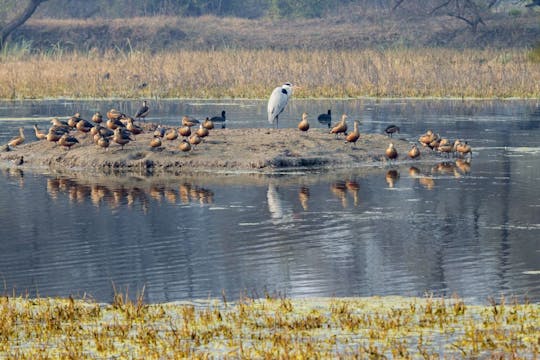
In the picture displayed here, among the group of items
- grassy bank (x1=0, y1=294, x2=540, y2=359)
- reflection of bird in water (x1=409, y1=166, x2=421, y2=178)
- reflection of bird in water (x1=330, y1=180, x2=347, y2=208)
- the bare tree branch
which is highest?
the bare tree branch

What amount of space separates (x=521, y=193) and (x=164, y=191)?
6.63 metres

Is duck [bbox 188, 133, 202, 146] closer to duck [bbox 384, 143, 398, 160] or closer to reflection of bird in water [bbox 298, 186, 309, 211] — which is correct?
duck [bbox 384, 143, 398, 160]

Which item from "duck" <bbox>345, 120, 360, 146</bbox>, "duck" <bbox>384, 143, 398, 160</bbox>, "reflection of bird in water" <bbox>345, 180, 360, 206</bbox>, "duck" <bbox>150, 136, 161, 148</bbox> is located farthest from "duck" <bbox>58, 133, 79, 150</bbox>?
"reflection of bird in water" <bbox>345, 180, 360, 206</bbox>

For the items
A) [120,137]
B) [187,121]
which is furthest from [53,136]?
[187,121]

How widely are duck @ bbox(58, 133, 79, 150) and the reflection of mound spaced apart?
3.49m

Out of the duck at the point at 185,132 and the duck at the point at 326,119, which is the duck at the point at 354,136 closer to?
the duck at the point at 185,132

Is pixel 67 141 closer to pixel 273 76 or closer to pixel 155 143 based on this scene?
pixel 155 143

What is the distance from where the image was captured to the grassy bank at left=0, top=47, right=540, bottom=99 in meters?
49.4

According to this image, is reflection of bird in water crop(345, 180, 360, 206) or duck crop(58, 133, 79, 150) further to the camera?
duck crop(58, 133, 79, 150)

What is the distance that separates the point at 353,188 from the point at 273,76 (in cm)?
2821

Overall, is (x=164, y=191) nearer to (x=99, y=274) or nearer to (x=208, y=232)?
(x=208, y=232)

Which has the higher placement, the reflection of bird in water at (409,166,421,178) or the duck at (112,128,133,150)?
the duck at (112,128,133,150)

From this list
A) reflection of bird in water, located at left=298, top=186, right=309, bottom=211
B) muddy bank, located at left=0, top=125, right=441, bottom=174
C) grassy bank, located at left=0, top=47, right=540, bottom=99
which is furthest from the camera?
grassy bank, located at left=0, top=47, right=540, bottom=99

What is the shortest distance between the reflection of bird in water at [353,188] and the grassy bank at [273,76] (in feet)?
77.6
